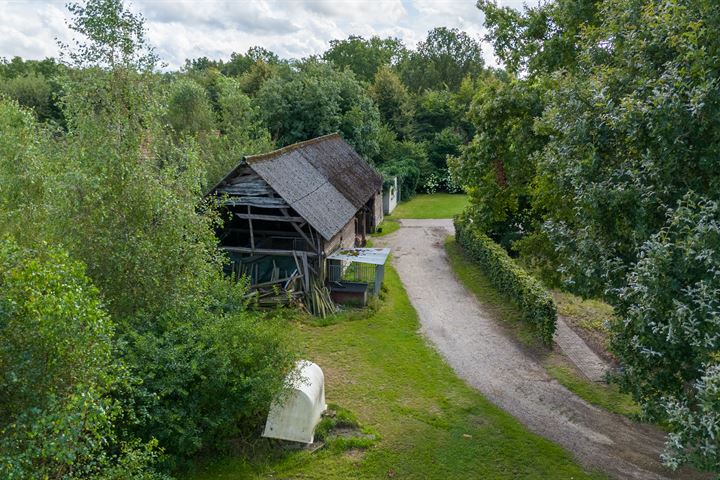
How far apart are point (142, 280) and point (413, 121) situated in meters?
41.7

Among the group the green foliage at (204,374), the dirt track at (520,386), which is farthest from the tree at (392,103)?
the green foliage at (204,374)

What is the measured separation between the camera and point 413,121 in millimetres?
49750

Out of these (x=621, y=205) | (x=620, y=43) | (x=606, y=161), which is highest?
(x=620, y=43)

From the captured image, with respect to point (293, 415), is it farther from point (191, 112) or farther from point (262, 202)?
point (191, 112)

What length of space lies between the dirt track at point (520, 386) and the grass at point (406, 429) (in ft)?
1.64

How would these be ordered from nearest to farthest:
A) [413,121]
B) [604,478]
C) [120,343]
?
[120,343] → [604,478] → [413,121]

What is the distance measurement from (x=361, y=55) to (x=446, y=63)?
45.8 ft

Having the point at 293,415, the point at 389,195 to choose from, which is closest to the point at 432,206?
the point at 389,195

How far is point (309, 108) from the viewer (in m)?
35.2

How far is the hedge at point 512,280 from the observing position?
55.6 feet

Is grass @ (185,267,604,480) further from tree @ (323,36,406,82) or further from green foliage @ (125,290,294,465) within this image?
tree @ (323,36,406,82)

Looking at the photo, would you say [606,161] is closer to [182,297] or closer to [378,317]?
[182,297]

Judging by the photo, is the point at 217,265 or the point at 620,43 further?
the point at 217,265

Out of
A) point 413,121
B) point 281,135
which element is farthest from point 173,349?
point 413,121
